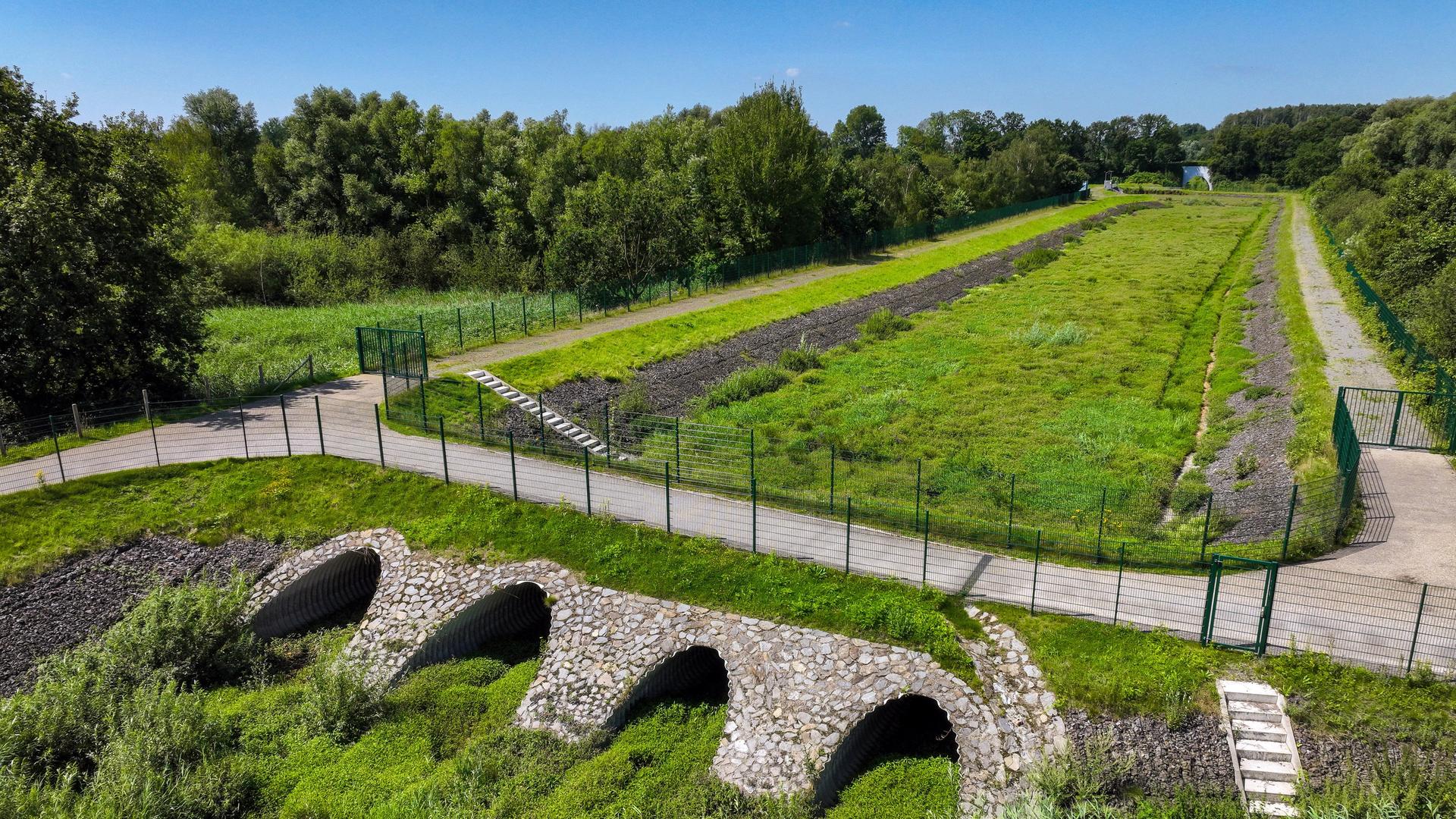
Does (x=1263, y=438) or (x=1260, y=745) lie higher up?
(x=1263, y=438)

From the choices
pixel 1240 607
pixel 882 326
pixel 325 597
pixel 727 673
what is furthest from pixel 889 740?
pixel 882 326

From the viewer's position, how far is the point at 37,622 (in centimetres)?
1903

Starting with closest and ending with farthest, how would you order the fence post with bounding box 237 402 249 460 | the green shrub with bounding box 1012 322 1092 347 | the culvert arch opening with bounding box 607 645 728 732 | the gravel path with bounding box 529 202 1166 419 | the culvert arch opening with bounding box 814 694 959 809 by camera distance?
the culvert arch opening with bounding box 814 694 959 809, the culvert arch opening with bounding box 607 645 728 732, the fence post with bounding box 237 402 249 460, the gravel path with bounding box 529 202 1166 419, the green shrub with bounding box 1012 322 1092 347

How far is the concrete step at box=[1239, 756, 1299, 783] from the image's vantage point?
13.1 m

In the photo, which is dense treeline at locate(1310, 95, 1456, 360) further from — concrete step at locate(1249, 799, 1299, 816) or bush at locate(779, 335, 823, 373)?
concrete step at locate(1249, 799, 1299, 816)

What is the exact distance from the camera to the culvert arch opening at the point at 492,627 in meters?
18.5

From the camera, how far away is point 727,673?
16609 mm

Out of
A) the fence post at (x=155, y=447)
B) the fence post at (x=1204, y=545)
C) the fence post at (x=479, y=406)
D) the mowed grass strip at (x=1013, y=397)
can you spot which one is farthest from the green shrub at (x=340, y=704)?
the fence post at (x=1204, y=545)

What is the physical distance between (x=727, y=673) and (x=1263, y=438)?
21.1 m

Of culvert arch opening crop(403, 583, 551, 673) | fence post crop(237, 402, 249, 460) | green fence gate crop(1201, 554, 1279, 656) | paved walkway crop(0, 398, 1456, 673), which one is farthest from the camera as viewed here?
fence post crop(237, 402, 249, 460)

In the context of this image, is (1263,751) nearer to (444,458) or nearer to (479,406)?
(444,458)

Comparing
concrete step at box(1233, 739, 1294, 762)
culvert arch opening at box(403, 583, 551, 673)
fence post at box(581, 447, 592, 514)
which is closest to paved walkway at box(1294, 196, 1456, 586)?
concrete step at box(1233, 739, 1294, 762)

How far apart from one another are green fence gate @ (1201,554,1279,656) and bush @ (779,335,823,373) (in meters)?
23.0

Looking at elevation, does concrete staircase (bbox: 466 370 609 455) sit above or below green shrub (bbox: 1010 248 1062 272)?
below
